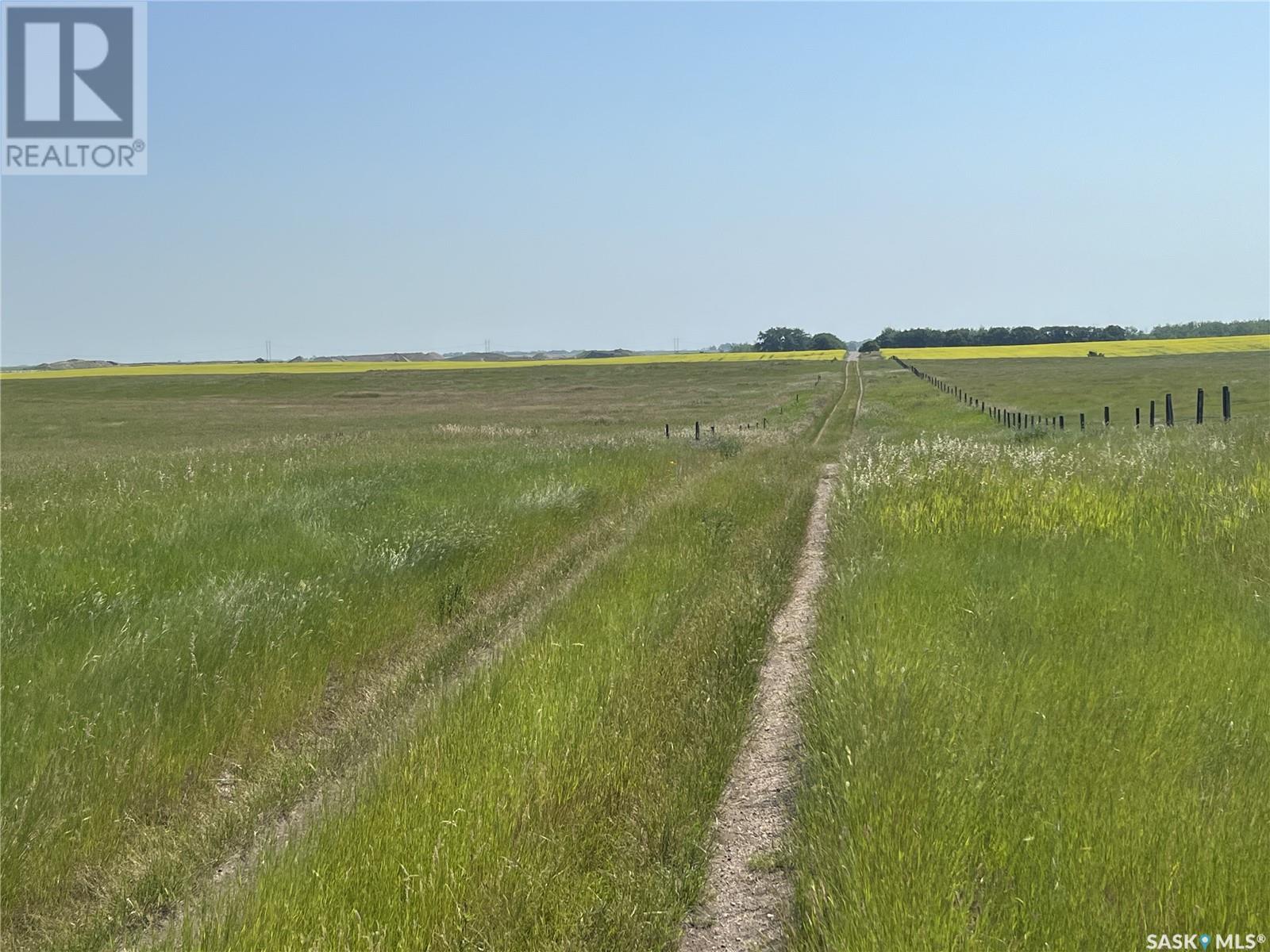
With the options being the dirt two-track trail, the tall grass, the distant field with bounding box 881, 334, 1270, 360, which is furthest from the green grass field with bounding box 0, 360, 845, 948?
the distant field with bounding box 881, 334, 1270, 360

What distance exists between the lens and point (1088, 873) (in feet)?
10.4

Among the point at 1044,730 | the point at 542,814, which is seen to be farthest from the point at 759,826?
the point at 1044,730

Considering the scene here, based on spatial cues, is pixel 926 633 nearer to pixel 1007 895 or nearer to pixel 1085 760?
pixel 1085 760

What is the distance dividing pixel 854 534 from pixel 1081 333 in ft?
638

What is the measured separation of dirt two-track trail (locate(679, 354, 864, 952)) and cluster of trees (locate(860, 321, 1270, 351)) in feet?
593

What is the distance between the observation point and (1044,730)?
4270mm

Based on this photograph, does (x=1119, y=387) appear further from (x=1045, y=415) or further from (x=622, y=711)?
(x=622, y=711)

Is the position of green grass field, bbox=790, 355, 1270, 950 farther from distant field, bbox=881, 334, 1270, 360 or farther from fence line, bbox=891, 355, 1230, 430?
distant field, bbox=881, 334, 1270, 360

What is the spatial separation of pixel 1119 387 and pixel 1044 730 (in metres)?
55.8

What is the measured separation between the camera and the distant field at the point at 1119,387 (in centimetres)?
3688

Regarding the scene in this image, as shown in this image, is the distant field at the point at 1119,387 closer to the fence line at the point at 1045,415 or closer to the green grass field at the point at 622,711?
the fence line at the point at 1045,415

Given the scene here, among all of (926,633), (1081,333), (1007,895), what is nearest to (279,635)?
(926,633)

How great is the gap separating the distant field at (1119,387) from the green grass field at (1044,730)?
13.9 m

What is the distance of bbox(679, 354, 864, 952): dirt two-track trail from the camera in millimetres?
3455
